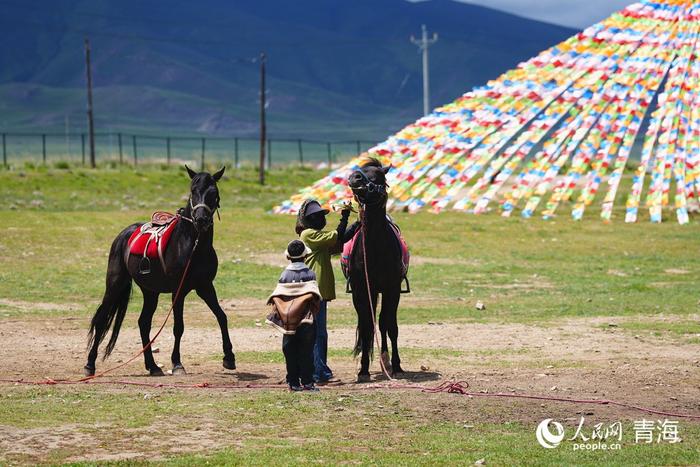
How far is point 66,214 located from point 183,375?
21.3 metres

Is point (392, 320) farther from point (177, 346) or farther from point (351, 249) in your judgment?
point (177, 346)

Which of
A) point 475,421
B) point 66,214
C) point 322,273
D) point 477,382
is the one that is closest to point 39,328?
point 322,273

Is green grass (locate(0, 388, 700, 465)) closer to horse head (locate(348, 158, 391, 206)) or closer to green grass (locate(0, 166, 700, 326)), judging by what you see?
horse head (locate(348, 158, 391, 206))

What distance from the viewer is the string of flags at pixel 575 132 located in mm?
37594

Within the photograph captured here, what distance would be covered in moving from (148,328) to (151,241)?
1.01 m

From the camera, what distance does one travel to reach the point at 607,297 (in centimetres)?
2109

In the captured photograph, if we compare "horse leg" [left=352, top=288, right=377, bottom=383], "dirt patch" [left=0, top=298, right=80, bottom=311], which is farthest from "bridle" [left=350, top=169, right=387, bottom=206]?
"dirt patch" [left=0, top=298, right=80, bottom=311]

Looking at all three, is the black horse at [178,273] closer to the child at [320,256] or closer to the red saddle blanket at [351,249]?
the child at [320,256]

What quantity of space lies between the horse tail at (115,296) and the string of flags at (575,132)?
74.6 feet

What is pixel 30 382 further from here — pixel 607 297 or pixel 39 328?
pixel 607 297

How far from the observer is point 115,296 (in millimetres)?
14094

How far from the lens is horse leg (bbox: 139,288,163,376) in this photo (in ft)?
44.8

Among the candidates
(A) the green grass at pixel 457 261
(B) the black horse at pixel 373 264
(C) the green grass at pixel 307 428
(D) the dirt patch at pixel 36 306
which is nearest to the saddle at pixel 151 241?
(C) the green grass at pixel 307 428

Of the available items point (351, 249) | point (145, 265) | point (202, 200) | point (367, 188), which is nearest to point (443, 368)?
point (351, 249)
